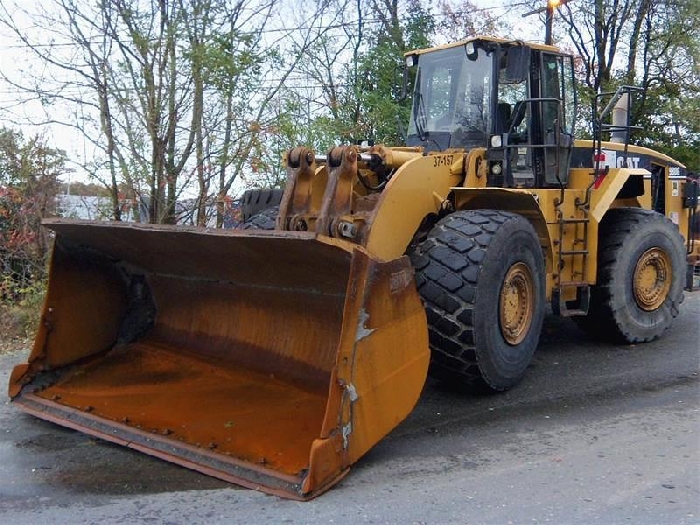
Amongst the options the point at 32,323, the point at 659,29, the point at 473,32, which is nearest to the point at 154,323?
the point at 32,323

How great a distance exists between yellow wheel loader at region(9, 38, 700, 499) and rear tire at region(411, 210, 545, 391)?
0.05 ft

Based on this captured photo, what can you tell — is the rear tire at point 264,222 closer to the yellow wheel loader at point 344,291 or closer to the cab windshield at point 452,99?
the yellow wheel loader at point 344,291

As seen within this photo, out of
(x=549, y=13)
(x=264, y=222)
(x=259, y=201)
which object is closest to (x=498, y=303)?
(x=264, y=222)

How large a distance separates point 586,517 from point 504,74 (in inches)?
150

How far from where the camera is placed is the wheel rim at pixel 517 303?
519 centimetres

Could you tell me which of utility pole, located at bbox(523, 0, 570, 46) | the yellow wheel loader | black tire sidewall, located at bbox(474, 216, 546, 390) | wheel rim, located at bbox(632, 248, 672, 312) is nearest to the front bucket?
the yellow wheel loader

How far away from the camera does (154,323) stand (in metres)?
5.68

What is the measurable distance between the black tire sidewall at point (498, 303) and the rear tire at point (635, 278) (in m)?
1.50

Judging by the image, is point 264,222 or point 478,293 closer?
point 478,293

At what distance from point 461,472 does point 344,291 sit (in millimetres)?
1344

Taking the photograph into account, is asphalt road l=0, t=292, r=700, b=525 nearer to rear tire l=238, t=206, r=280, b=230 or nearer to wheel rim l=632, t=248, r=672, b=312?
wheel rim l=632, t=248, r=672, b=312

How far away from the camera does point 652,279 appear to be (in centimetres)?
718

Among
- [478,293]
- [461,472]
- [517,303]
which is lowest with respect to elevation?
[461,472]

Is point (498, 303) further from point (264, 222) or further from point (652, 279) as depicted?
point (652, 279)
